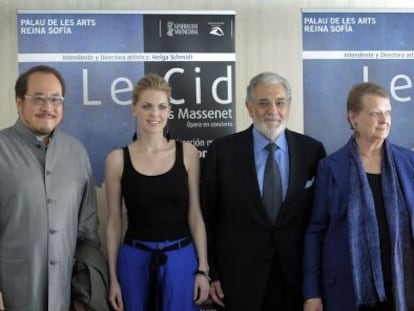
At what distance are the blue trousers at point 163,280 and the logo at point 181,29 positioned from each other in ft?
4.45

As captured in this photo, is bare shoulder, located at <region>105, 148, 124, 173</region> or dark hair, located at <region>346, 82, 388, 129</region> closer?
dark hair, located at <region>346, 82, 388, 129</region>

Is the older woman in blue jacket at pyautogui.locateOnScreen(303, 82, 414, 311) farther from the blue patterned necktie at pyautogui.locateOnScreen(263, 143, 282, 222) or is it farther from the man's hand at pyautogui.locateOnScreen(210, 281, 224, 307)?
the man's hand at pyautogui.locateOnScreen(210, 281, 224, 307)

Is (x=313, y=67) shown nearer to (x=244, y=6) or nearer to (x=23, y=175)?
(x=244, y=6)

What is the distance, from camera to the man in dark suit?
2781 millimetres

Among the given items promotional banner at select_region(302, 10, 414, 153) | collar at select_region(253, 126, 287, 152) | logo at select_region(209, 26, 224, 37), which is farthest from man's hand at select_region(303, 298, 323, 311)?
logo at select_region(209, 26, 224, 37)

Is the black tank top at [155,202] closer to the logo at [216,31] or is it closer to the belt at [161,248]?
the belt at [161,248]

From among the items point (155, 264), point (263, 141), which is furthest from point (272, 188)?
point (155, 264)

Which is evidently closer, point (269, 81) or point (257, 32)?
point (269, 81)

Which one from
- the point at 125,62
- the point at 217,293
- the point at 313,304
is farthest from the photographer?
the point at 125,62

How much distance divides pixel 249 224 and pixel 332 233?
412 millimetres

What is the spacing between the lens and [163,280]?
2756 millimetres

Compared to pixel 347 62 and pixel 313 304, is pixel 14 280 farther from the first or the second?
pixel 347 62

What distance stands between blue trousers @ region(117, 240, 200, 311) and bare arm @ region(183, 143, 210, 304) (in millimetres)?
67

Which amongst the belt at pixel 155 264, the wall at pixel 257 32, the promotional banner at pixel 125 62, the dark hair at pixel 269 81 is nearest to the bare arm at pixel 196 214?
the belt at pixel 155 264
